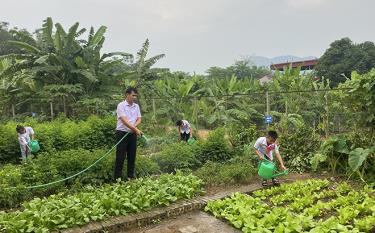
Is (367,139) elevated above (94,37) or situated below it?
below

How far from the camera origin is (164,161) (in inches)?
312

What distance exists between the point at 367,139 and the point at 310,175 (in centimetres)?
134

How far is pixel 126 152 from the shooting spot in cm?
684

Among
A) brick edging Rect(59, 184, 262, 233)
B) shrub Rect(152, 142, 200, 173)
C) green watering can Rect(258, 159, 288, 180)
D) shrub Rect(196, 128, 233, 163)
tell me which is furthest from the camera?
shrub Rect(196, 128, 233, 163)

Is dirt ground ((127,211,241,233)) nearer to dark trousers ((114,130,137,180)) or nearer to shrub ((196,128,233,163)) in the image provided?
dark trousers ((114,130,137,180))

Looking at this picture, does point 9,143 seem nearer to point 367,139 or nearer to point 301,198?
point 301,198

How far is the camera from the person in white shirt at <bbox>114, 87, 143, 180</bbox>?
6.63 meters

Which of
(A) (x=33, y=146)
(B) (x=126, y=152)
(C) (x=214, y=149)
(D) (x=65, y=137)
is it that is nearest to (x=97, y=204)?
(B) (x=126, y=152)

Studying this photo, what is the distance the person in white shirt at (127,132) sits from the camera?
Result: 21.8 feet

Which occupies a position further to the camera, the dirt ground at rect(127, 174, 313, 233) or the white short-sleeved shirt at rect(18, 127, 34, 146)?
the white short-sleeved shirt at rect(18, 127, 34, 146)

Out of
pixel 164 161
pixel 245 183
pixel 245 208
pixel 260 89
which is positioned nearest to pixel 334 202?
pixel 245 208

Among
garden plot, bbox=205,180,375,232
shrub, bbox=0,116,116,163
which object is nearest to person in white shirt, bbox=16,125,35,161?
shrub, bbox=0,116,116,163

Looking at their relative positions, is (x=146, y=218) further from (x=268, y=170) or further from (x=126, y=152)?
(x=268, y=170)

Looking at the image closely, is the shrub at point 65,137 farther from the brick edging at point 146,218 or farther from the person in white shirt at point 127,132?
the brick edging at point 146,218
